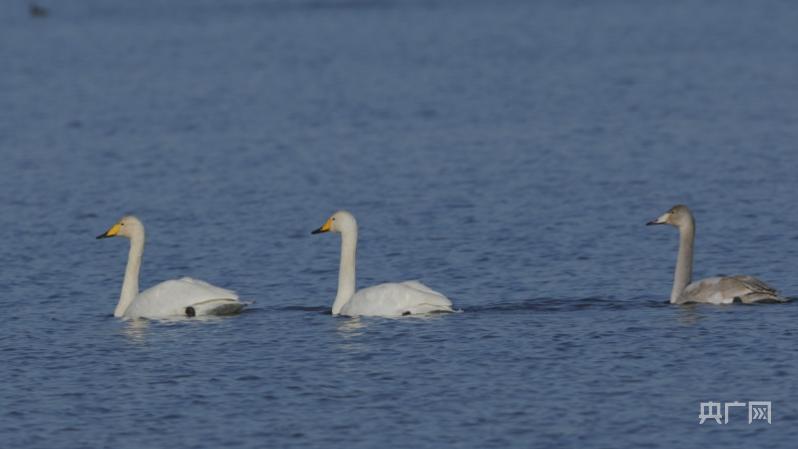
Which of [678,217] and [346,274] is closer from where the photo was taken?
[346,274]

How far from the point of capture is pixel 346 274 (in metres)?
18.1

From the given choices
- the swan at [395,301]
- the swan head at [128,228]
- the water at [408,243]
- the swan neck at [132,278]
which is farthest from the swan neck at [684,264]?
the swan head at [128,228]

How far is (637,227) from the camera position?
23406 mm

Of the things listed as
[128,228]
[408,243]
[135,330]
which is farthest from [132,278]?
[408,243]

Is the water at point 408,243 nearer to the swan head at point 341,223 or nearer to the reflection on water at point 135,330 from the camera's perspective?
the reflection on water at point 135,330

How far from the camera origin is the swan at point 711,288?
17.1m

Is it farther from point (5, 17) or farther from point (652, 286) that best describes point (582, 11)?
point (652, 286)

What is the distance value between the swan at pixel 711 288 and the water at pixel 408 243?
0.18 metres

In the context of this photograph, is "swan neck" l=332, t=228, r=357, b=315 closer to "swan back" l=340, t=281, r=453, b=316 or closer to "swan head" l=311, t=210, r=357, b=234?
"swan head" l=311, t=210, r=357, b=234

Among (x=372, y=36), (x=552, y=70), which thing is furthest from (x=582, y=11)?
(x=552, y=70)

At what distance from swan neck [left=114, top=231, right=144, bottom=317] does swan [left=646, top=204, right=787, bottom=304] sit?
5.82m

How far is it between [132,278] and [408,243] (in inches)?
193

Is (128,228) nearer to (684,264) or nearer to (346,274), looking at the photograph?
(346,274)

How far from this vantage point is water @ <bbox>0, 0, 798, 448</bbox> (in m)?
13.7
